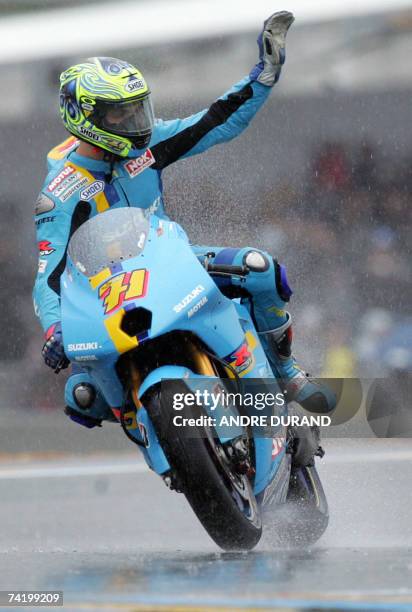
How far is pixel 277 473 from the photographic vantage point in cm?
484

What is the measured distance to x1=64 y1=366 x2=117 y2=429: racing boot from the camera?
15.3ft

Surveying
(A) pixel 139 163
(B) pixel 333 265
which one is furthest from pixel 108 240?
(B) pixel 333 265

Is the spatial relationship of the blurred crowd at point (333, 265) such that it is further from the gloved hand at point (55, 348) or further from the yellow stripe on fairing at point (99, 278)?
the yellow stripe on fairing at point (99, 278)

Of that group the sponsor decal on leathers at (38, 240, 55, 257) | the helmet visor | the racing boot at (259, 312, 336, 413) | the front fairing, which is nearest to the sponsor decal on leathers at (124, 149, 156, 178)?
the helmet visor

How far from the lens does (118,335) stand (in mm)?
4078

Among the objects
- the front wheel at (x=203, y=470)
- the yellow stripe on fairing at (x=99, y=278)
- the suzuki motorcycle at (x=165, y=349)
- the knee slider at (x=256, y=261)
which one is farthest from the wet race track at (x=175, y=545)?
the knee slider at (x=256, y=261)

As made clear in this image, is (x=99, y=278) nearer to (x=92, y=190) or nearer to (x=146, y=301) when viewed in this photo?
(x=146, y=301)

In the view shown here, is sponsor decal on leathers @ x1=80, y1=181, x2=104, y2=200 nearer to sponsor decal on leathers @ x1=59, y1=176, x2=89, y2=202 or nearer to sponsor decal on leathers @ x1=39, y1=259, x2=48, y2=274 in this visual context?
sponsor decal on leathers @ x1=59, y1=176, x2=89, y2=202

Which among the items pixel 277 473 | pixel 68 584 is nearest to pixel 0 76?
pixel 277 473

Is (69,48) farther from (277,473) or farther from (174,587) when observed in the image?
(174,587)

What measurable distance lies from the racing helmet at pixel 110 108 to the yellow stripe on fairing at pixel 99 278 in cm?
85

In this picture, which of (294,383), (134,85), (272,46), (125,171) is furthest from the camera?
(294,383)

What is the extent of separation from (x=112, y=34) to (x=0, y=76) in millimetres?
1652

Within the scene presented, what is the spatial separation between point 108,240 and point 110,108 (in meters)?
0.81
